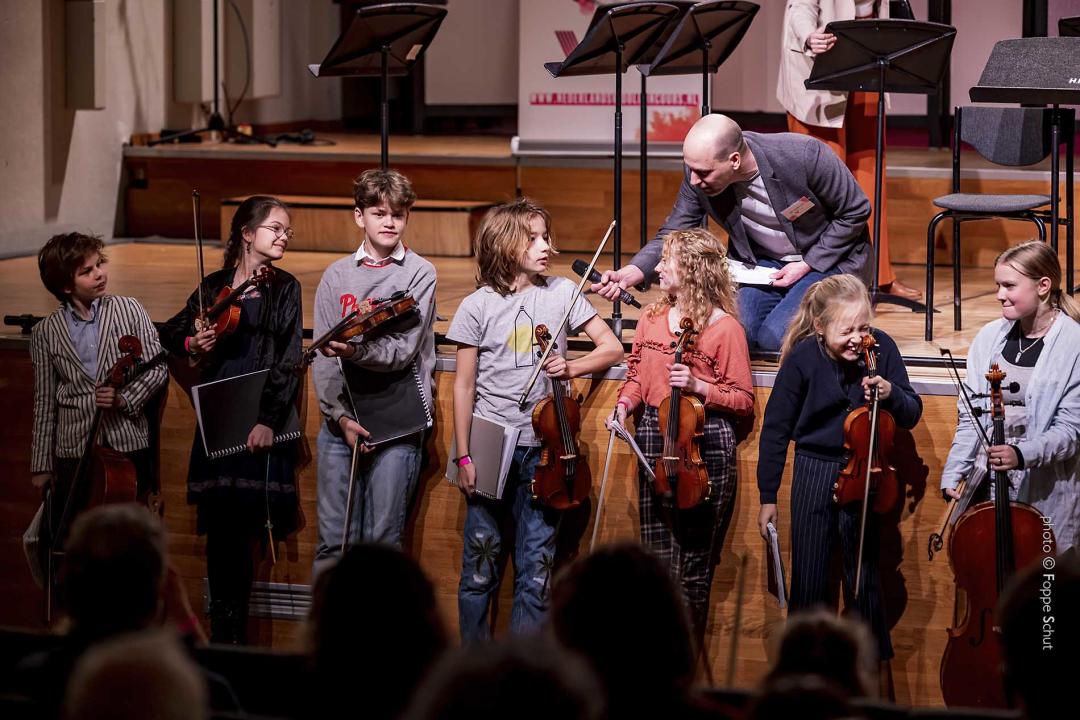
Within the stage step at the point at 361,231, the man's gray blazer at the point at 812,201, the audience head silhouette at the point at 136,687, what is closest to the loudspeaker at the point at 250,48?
the stage step at the point at 361,231

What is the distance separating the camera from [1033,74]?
4.61 meters

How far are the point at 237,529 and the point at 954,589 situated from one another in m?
2.38

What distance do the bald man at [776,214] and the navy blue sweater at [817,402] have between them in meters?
0.50

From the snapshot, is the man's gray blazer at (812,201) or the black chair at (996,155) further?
the black chair at (996,155)

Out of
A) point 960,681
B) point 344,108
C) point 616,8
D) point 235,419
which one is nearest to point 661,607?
point 960,681

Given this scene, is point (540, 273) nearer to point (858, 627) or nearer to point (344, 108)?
point (858, 627)

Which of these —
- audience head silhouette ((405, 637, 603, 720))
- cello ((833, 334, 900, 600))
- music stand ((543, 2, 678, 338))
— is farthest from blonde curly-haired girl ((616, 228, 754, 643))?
audience head silhouette ((405, 637, 603, 720))

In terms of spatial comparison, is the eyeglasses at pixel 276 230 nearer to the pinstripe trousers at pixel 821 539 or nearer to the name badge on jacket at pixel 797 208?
the name badge on jacket at pixel 797 208

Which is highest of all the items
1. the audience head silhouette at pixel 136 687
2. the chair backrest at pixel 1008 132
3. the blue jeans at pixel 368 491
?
the chair backrest at pixel 1008 132

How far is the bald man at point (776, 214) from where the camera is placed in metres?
4.43

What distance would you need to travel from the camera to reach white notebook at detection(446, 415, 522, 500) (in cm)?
419

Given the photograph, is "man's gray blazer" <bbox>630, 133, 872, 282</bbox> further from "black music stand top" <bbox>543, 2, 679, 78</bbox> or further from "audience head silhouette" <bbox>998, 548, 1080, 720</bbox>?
"audience head silhouette" <bbox>998, 548, 1080, 720</bbox>

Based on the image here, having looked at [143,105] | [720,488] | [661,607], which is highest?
[143,105]

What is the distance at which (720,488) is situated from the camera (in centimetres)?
421
